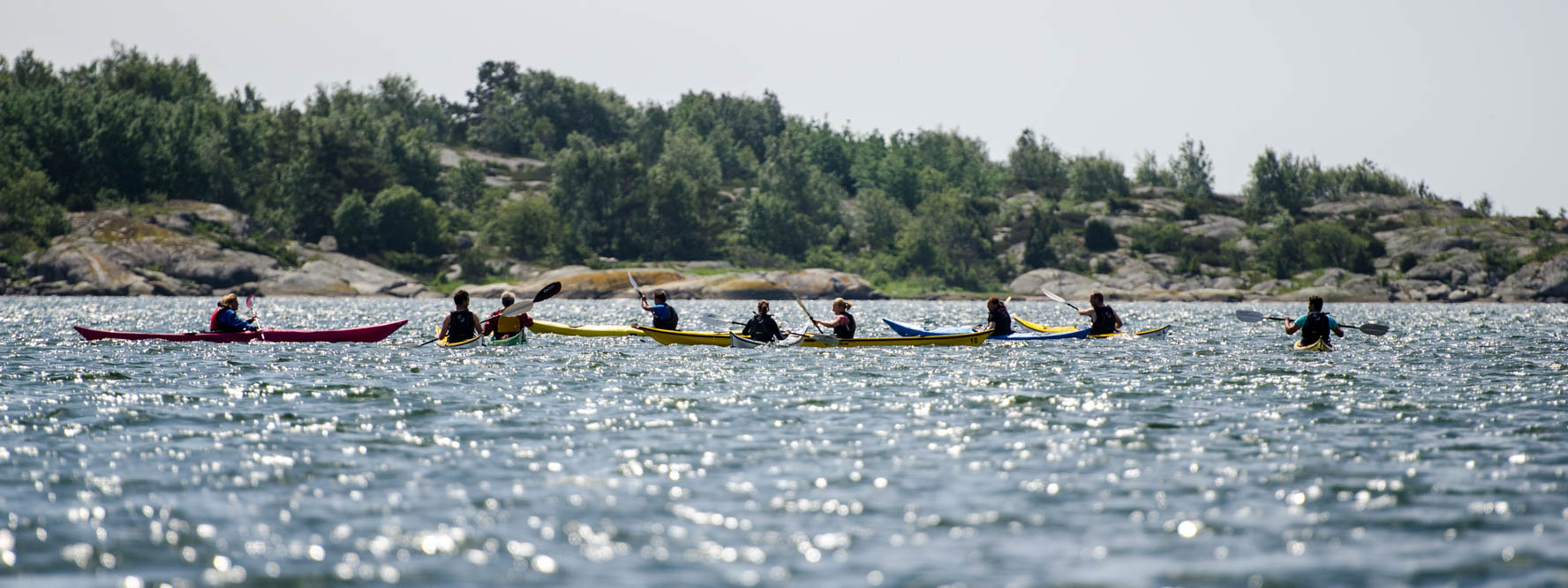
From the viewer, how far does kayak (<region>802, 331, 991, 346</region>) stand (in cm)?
2820

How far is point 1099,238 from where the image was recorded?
114938 mm

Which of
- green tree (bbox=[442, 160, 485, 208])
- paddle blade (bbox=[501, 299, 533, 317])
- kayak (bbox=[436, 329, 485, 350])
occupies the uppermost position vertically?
green tree (bbox=[442, 160, 485, 208])

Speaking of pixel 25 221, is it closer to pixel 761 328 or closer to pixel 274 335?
pixel 274 335

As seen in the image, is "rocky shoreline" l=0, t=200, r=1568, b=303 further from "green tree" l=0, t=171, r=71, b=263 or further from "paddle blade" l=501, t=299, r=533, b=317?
"paddle blade" l=501, t=299, r=533, b=317

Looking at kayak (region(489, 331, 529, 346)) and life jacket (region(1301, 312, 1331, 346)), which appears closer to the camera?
life jacket (region(1301, 312, 1331, 346))

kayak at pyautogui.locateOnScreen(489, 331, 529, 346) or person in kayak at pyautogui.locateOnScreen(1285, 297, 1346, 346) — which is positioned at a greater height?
→ person in kayak at pyautogui.locateOnScreen(1285, 297, 1346, 346)

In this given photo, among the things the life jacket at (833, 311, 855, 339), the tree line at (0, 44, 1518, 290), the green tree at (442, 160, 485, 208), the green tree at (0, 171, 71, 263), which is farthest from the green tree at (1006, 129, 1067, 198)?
the life jacket at (833, 311, 855, 339)

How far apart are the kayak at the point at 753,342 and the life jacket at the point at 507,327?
5.03 meters

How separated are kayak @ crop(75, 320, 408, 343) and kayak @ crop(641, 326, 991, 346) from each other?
6163mm

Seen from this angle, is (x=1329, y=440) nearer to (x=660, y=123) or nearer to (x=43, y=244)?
(x=43, y=244)

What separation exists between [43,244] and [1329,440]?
86.1 meters

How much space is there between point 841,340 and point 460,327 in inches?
345

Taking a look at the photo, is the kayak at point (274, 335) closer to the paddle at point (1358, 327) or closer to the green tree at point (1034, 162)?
the paddle at point (1358, 327)

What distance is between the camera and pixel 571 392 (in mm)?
17922
